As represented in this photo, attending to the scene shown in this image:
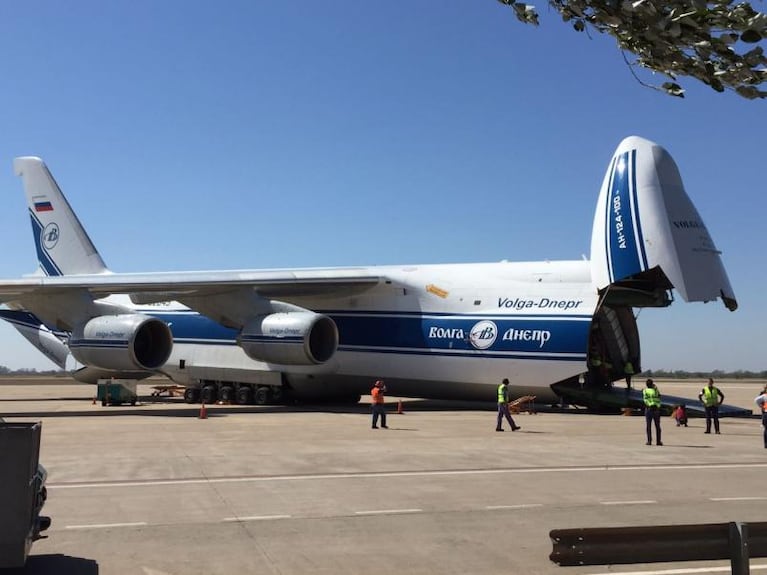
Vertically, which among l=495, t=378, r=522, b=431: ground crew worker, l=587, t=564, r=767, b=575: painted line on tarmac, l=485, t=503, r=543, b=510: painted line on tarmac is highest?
l=495, t=378, r=522, b=431: ground crew worker

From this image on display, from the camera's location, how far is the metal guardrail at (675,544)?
470cm

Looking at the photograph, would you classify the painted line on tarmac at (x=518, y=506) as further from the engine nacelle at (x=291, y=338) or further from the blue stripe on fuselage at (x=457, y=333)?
the engine nacelle at (x=291, y=338)

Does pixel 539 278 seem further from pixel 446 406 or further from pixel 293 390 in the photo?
pixel 293 390

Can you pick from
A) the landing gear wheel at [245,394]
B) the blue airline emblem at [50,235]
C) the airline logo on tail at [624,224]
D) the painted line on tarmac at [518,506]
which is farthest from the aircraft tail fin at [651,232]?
the blue airline emblem at [50,235]

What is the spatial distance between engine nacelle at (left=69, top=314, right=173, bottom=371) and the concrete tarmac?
4256mm

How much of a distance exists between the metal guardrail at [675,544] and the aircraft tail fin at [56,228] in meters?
28.3

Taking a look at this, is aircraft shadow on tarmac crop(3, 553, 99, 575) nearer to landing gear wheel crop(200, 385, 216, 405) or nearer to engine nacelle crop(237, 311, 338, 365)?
engine nacelle crop(237, 311, 338, 365)

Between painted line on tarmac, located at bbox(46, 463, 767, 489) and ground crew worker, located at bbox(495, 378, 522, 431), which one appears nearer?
painted line on tarmac, located at bbox(46, 463, 767, 489)

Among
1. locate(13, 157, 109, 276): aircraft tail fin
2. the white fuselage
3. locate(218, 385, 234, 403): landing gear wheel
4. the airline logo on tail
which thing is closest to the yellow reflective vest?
the airline logo on tail

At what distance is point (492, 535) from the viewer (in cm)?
745

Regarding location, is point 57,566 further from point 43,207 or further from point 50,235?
point 43,207

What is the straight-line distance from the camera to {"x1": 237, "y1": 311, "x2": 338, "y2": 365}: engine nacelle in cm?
2289

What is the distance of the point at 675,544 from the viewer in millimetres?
4699

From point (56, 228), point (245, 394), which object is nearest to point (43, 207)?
point (56, 228)
